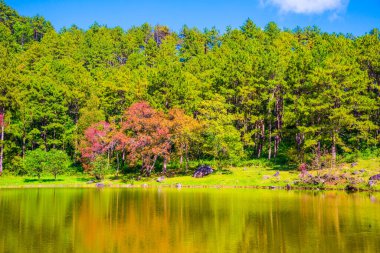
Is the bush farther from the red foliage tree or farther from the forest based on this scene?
the red foliage tree

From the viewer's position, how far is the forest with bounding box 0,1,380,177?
57594mm

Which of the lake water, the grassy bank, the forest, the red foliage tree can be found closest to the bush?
the forest

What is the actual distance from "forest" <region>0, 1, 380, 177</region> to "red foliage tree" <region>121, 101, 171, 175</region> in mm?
155

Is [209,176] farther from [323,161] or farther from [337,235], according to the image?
[337,235]

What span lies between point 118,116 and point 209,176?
22682mm

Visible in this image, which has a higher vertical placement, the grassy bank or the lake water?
the grassy bank

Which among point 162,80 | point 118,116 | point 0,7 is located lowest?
point 118,116

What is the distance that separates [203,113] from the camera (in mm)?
61500

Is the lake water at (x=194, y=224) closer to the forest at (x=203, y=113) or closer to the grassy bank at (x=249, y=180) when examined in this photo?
the grassy bank at (x=249, y=180)

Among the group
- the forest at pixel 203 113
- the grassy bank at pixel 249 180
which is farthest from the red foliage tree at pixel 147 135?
the grassy bank at pixel 249 180

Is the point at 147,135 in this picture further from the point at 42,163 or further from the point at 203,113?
the point at 42,163

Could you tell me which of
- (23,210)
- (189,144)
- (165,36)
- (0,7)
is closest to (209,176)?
(189,144)

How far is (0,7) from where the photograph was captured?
5989 inches

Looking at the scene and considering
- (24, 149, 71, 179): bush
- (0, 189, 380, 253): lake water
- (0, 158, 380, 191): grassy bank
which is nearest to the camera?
(0, 189, 380, 253): lake water
